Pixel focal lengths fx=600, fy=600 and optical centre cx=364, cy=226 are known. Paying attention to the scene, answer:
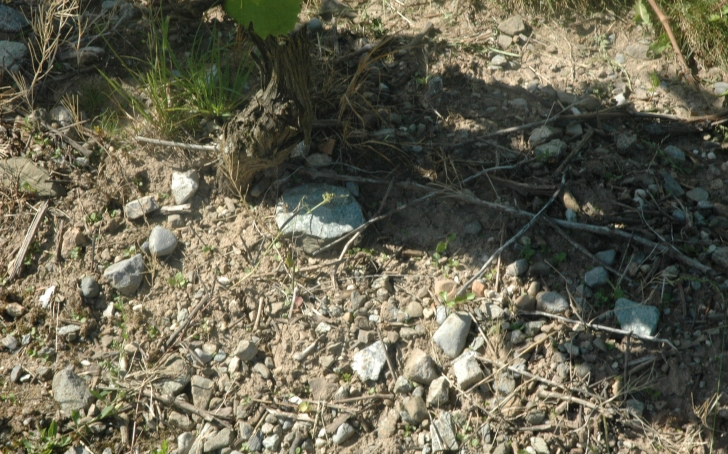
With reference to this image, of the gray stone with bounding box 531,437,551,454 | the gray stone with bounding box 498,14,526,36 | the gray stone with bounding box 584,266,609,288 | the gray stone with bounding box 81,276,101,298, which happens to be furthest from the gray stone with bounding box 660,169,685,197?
the gray stone with bounding box 81,276,101,298

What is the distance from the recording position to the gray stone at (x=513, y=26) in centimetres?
329

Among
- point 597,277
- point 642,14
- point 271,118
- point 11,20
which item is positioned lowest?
point 597,277

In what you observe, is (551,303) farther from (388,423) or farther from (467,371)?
(388,423)

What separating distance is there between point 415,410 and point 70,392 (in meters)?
1.39

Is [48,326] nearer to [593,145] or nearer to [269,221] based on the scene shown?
[269,221]

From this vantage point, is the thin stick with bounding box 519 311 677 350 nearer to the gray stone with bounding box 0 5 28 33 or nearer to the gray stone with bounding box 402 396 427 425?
the gray stone with bounding box 402 396 427 425

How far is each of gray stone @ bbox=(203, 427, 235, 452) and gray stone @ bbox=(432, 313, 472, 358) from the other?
89cm

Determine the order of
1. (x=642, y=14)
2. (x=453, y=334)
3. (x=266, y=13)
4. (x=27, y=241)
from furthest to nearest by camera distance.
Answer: (x=642, y=14) → (x=27, y=241) → (x=453, y=334) → (x=266, y=13)

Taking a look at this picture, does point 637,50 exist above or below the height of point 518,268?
above

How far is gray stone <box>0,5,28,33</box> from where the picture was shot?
11.0 feet

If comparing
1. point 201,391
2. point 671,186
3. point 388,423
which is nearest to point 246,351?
point 201,391

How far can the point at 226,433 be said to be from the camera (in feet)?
7.64

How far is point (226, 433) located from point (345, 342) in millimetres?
584

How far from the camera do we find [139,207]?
280cm
